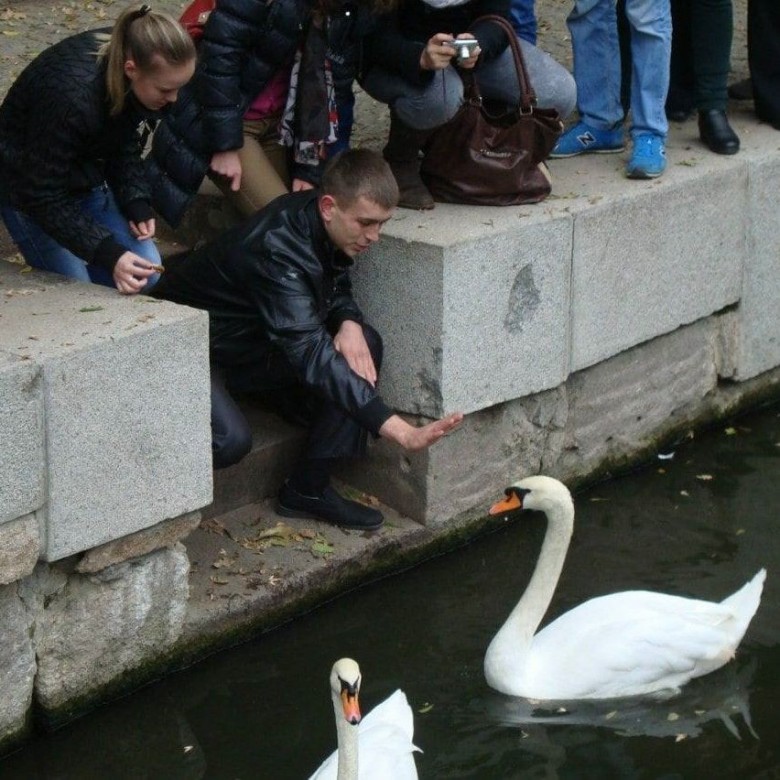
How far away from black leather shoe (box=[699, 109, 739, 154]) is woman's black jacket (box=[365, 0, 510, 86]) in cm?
145

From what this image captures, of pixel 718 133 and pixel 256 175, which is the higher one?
pixel 256 175

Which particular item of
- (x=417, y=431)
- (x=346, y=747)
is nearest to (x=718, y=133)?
(x=417, y=431)

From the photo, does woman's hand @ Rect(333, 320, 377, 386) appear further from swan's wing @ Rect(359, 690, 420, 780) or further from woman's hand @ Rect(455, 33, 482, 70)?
swan's wing @ Rect(359, 690, 420, 780)

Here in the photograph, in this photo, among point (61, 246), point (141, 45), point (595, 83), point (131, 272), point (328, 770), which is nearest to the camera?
point (328, 770)

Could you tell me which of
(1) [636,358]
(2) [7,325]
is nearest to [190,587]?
(2) [7,325]

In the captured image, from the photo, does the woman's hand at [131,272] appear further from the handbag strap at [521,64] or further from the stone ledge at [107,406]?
the handbag strap at [521,64]

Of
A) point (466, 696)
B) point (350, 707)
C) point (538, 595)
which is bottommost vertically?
point (466, 696)

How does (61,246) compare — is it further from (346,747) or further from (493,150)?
(346,747)

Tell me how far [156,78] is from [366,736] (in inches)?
84.4

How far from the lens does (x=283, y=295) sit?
585cm

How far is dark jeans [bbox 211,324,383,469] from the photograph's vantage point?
601 centimetres

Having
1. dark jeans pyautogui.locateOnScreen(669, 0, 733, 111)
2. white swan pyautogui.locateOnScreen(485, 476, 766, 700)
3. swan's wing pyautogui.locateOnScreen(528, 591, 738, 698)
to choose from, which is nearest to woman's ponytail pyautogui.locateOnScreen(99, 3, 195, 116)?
white swan pyautogui.locateOnScreen(485, 476, 766, 700)

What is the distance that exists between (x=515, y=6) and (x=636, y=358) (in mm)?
1625

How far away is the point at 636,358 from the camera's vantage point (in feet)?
24.1
